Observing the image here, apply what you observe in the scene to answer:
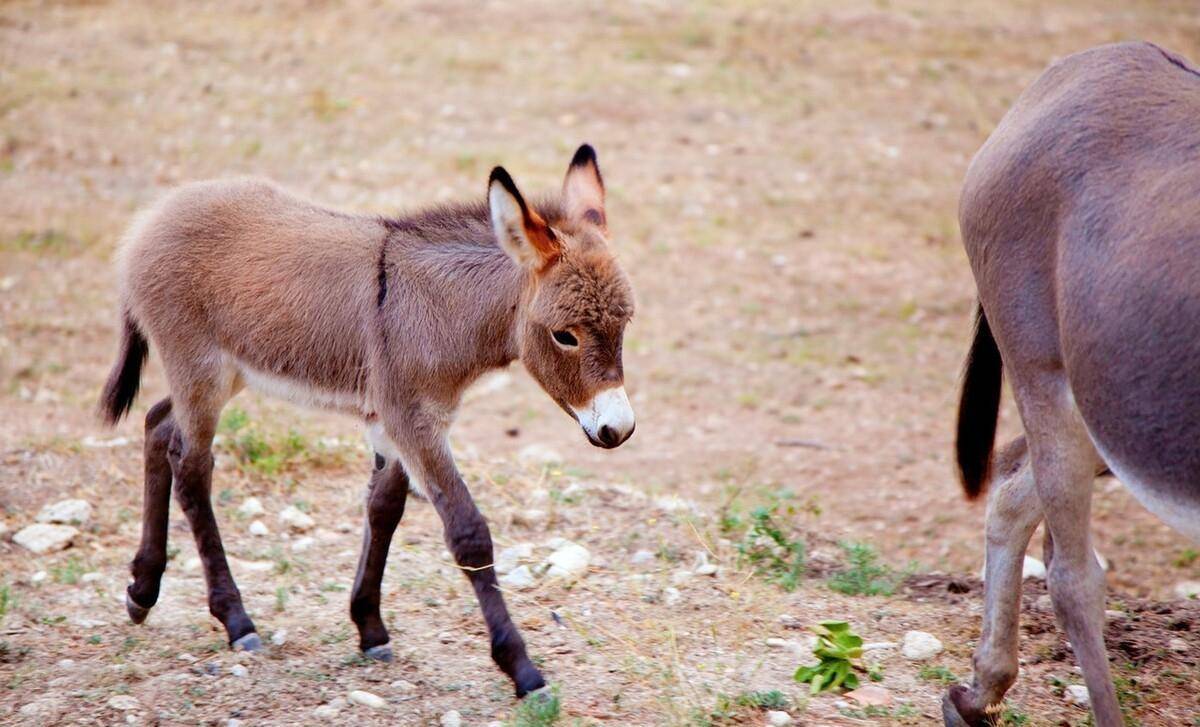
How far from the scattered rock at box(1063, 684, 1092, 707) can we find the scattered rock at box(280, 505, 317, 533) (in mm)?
3313

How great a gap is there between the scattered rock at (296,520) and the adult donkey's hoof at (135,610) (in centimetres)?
100

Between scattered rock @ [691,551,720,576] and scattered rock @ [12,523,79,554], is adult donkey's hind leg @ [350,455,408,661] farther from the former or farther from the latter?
scattered rock @ [12,523,79,554]

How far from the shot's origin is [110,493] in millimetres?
5953

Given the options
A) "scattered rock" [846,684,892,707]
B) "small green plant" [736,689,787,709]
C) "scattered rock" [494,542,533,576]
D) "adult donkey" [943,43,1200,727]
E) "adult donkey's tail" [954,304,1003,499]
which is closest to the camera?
"adult donkey" [943,43,1200,727]

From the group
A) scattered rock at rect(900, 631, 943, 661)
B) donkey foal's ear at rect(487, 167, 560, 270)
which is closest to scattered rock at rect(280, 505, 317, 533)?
donkey foal's ear at rect(487, 167, 560, 270)

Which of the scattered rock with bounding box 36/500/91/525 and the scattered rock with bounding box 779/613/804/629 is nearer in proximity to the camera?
the scattered rock with bounding box 779/613/804/629

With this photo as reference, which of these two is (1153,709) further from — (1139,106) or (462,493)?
(462,493)

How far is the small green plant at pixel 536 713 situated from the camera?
3.92 m

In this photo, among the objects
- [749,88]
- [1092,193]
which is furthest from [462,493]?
[749,88]

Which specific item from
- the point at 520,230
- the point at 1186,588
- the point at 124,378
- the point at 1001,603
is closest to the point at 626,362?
the point at 1186,588

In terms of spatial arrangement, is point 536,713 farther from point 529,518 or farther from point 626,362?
point 626,362

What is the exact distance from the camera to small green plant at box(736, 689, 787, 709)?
404cm

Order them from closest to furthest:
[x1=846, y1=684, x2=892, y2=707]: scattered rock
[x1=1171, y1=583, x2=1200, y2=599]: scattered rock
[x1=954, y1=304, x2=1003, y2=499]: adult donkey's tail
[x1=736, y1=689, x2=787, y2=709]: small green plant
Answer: [x1=736, y1=689, x2=787, y2=709]: small green plant < [x1=846, y1=684, x2=892, y2=707]: scattered rock < [x1=954, y1=304, x2=1003, y2=499]: adult donkey's tail < [x1=1171, y1=583, x2=1200, y2=599]: scattered rock

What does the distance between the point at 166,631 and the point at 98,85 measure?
28.3 feet
